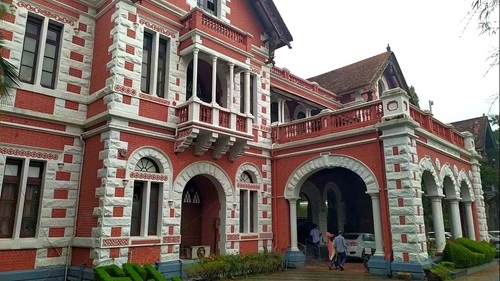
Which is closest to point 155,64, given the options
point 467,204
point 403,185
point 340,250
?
point 403,185

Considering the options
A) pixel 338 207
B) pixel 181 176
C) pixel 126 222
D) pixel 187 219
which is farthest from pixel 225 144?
pixel 338 207

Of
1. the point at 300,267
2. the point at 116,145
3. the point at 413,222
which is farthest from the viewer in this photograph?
the point at 300,267

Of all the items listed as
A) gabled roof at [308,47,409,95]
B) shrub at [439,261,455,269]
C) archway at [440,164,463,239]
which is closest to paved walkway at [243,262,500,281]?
shrub at [439,261,455,269]

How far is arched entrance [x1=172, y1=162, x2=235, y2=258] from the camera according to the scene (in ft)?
48.5

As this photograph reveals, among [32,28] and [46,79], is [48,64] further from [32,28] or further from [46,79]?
[32,28]

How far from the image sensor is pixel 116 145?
12.0 m

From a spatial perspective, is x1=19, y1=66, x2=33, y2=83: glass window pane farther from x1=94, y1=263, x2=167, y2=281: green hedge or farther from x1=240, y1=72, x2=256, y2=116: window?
x1=240, y1=72, x2=256, y2=116: window

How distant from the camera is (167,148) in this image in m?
13.5

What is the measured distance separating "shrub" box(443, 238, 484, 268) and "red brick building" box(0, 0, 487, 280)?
516mm

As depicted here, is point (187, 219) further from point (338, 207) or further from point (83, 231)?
point (338, 207)

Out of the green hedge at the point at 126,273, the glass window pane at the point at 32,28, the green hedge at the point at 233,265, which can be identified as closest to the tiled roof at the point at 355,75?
the green hedge at the point at 233,265

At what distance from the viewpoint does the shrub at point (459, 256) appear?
49.1 feet

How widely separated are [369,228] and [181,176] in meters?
13.4

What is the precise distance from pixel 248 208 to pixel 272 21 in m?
9.01
